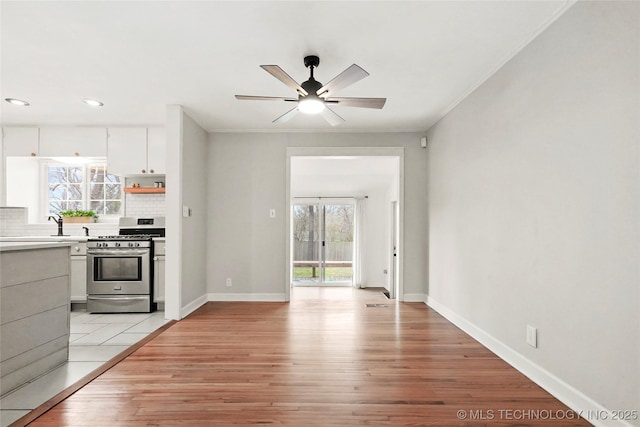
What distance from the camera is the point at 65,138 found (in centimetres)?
474

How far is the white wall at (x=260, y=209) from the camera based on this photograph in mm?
4820

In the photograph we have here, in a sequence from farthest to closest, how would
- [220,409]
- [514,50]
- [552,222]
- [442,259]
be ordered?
[442,259], [514,50], [552,222], [220,409]

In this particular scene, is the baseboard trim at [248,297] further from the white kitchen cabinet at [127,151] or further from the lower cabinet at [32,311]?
the lower cabinet at [32,311]

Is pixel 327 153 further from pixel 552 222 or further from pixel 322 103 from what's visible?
pixel 552 222

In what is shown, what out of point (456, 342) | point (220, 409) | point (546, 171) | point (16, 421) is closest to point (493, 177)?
point (546, 171)

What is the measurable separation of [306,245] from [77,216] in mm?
5251

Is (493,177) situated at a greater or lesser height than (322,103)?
lesser

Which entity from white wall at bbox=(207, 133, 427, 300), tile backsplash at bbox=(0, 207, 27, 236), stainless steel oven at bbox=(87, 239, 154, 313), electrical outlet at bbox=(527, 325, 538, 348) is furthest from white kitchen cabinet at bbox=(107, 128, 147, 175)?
electrical outlet at bbox=(527, 325, 538, 348)

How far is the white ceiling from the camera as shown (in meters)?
2.16

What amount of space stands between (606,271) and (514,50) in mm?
1764

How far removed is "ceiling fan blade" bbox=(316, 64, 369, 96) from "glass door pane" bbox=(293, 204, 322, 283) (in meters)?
6.25

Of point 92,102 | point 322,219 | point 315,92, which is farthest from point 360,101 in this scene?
point 322,219

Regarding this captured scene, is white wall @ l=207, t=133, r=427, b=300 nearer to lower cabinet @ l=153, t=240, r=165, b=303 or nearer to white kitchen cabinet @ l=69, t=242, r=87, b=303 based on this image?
lower cabinet @ l=153, t=240, r=165, b=303

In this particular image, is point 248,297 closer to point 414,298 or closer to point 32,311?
point 414,298
